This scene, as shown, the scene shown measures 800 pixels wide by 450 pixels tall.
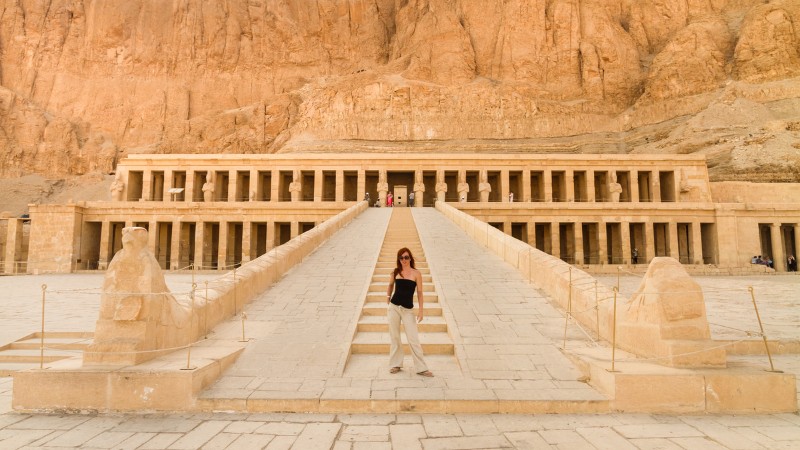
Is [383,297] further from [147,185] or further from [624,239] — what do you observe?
[147,185]

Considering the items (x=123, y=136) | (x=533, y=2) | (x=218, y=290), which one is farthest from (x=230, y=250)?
(x=533, y=2)

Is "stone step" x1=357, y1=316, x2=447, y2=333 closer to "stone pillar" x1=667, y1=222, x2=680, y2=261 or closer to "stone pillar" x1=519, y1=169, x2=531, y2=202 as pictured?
"stone pillar" x1=667, y1=222, x2=680, y2=261

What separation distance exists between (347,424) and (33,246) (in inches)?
1122

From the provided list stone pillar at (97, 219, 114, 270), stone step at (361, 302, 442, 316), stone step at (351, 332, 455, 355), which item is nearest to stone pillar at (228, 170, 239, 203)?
A: stone pillar at (97, 219, 114, 270)

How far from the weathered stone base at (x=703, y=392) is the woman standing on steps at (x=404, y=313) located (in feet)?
7.17

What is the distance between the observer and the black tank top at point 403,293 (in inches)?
217

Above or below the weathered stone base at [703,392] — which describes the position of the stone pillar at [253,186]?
above

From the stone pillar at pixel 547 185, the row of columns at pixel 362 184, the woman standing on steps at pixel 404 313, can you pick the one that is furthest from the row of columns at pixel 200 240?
the woman standing on steps at pixel 404 313

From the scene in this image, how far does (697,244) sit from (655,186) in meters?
7.51

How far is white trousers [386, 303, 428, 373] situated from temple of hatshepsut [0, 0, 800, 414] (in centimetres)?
23

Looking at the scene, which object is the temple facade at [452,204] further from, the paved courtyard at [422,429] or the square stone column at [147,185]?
the paved courtyard at [422,429]

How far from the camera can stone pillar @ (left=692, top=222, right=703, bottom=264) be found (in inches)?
1012

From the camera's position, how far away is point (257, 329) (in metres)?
7.06

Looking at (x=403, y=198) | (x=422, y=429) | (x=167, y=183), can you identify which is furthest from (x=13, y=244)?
(x=422, y=429)
